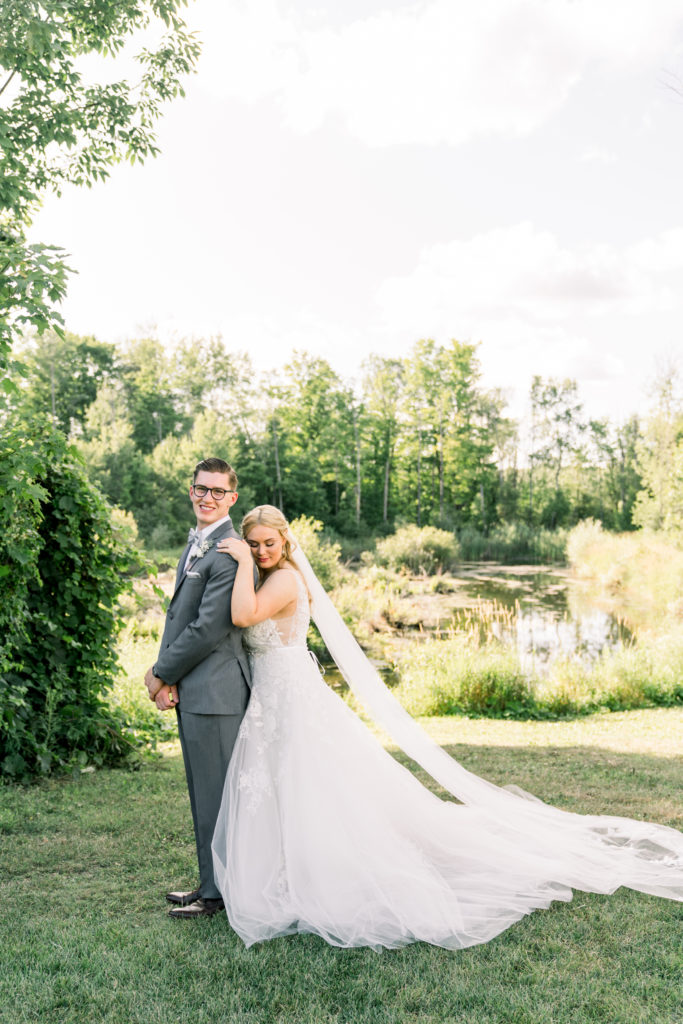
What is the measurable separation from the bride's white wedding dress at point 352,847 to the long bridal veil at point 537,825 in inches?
0.5

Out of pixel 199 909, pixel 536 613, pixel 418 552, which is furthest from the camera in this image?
pixel 418 552

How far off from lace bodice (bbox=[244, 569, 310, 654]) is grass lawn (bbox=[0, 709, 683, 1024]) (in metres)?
1.29

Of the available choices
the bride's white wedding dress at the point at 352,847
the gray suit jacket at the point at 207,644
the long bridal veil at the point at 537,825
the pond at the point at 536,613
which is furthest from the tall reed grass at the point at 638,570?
the gray suit jacket at the point at 207,644

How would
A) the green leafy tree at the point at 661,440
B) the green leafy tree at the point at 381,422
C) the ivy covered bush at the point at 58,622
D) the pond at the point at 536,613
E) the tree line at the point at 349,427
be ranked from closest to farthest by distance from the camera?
the ivy covered bush at the point at 58,622 < the pond at the point at 536,613 < the green leafy tree at the point at 661,440 < the tree line at the point at 349,427 < the green leafy tree at the point at 381,422

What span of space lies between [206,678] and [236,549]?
0.66 meters

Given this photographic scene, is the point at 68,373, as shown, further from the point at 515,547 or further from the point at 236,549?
the point at 236,549

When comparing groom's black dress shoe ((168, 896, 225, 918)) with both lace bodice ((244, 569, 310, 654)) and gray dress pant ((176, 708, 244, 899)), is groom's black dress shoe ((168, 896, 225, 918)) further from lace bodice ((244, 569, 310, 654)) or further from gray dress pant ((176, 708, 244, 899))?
lace bodice ((244, 569, 310, 654))

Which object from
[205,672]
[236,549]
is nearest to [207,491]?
[236,549]

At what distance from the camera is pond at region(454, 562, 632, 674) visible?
14.1 meters

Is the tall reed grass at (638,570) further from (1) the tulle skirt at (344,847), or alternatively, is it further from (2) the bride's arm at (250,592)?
(2) the bride's arm at (250,592)

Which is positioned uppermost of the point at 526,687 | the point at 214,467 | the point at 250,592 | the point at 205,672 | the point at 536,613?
the point at 214,467

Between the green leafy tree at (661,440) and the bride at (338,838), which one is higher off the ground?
the green leafy tree at (661,440)

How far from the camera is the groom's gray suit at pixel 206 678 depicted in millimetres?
3602

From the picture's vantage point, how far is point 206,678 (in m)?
3.67
